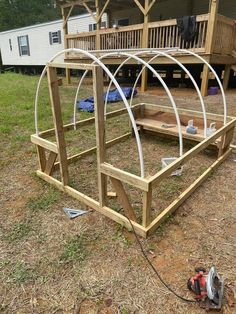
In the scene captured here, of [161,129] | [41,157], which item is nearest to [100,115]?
[41,157]

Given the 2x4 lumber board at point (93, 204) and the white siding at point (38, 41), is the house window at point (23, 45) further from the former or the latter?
the 2x4 lumber board at point (93, 204)

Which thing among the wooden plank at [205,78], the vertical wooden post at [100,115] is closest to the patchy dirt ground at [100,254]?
the vertical wooden post at [100,115]

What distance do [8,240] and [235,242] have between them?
7.53 feet

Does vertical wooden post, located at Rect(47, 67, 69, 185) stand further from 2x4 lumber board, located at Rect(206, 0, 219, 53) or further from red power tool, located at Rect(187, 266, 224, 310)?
2x4 lumber board, located at Rect(206, 0, 219, 53)

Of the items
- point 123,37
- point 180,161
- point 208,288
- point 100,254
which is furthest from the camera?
point 123,37

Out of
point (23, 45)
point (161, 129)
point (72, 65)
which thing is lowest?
point (161, 129)

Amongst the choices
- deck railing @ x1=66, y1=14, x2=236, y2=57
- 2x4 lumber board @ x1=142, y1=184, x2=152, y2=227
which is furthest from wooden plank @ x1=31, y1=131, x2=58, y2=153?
deck railing @ x1=66, y1=14, x2=236, y2=57

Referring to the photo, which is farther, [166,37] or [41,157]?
[166,37]

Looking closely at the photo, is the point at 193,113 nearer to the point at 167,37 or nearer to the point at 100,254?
the point at 100,254

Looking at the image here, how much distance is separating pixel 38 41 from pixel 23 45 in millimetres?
2699

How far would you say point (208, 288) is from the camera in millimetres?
1865

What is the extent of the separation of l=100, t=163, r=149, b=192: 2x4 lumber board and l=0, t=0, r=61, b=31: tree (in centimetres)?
4038

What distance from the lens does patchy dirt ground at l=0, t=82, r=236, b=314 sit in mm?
1950

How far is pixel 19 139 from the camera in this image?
5.32 m
